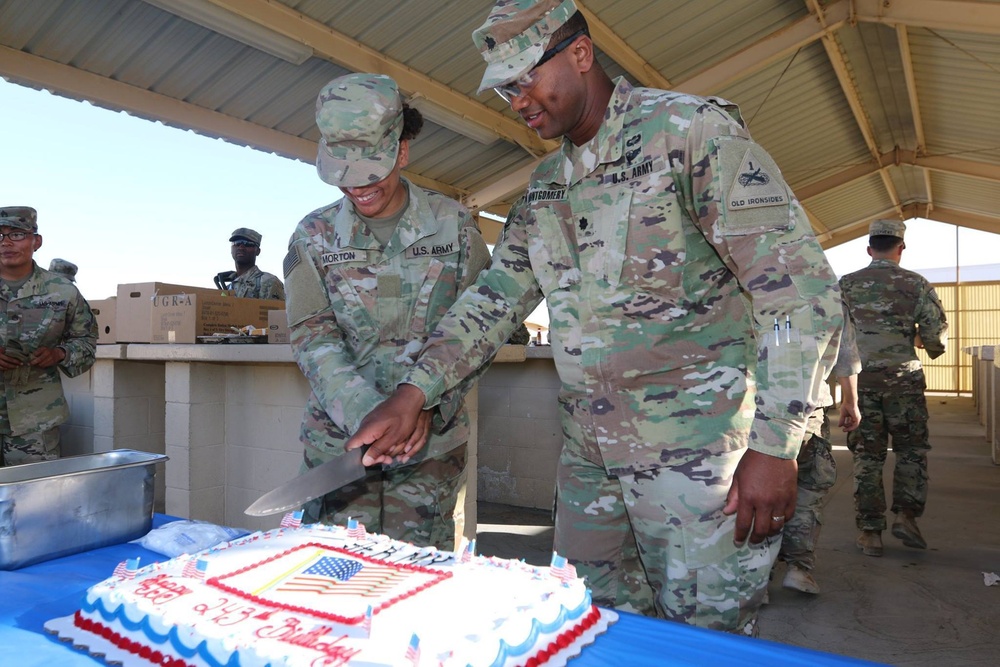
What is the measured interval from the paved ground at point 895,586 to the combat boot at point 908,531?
49 mm

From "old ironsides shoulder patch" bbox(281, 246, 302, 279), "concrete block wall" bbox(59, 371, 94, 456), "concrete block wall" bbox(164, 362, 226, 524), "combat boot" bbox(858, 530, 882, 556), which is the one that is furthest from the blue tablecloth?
"concrete block wall" bbox(59, 371, 94, 456)

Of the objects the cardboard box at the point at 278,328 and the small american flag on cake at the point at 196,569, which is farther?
the cardboard box at the point at 278,328

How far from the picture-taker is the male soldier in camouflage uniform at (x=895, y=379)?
418 centimetres

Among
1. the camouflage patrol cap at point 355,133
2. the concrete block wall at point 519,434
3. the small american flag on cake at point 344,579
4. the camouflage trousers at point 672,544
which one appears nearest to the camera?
the small american flag on cake at point 344,579

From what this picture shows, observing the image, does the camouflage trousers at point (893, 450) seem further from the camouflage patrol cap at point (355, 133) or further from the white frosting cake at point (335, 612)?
the white frosting cake at point (335, 612)

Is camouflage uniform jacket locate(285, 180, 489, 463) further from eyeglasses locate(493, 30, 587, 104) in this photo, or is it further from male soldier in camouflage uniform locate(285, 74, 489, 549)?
eyeglasses locate(493, 30, 587, 104)

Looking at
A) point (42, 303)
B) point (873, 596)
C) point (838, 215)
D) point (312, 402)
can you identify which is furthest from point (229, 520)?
point (838, 215)

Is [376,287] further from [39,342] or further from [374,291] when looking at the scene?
[39,342]

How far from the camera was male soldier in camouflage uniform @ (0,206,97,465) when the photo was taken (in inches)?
148

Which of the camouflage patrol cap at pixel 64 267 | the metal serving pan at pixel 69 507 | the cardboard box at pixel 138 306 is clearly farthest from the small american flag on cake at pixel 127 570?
the camouflage patrol cap at pixel 64 267

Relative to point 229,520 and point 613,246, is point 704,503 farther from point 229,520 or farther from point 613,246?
point 229,520

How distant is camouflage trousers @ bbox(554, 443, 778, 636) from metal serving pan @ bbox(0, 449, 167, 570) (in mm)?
939

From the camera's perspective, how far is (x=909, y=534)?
4.21 m

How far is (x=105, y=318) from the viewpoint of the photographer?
15.4ft
